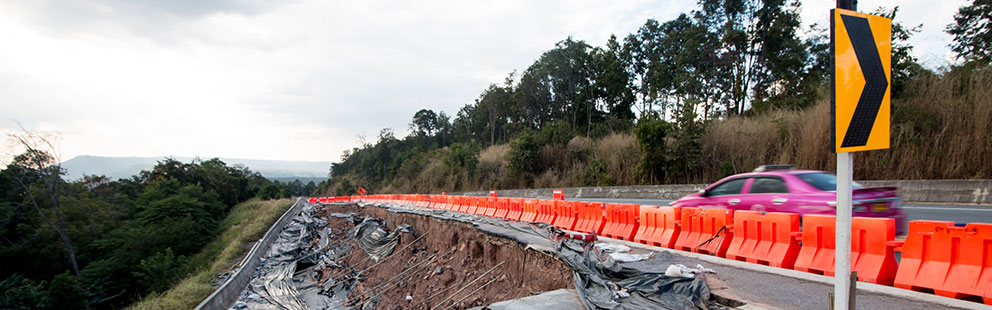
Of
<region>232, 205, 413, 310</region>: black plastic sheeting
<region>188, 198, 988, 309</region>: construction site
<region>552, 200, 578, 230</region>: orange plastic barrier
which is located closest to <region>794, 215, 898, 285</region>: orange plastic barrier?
<region>188, 198, 988, 309</region>: construction site

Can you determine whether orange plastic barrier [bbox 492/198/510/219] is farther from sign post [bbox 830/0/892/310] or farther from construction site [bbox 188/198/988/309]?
sign post [bbox 830/0/892/310]

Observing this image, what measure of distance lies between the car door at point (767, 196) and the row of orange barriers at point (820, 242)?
1.44 metres

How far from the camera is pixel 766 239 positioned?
570 centimetres

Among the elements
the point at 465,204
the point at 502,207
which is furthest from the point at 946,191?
the point at 465,204

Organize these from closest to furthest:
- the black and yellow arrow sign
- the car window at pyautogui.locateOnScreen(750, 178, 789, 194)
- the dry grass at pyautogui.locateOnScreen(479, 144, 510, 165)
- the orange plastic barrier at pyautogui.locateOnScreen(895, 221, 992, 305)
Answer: the black and yellow arrow sign, the orange plastic barrier at pyautogui.locateOnScreen(895, 221, 992, 305), the car window at pyautogui.locateOnScreen(750, 178, 789, 194), the dry grass at pyautogui.locateOnScreen(479, 144, 510, 165)

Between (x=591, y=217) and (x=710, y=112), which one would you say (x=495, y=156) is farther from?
(x=591, y=217)

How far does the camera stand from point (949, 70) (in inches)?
575

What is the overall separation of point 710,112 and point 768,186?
17.1 m

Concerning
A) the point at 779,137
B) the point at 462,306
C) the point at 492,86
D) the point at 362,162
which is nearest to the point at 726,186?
the point at 462,306

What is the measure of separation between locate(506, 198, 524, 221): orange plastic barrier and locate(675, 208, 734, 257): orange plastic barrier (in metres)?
5.42

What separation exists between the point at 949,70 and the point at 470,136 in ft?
186

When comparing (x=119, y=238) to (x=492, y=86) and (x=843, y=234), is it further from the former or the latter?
(x=843, y=234)

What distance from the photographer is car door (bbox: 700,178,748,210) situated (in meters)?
8.07

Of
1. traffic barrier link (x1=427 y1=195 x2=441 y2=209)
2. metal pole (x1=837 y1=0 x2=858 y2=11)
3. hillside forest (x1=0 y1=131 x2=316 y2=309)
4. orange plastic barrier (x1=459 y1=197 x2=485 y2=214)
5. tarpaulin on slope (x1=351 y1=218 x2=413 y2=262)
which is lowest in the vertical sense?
hillside forest (x1=0 y1=131 x2=316 y2=309)
